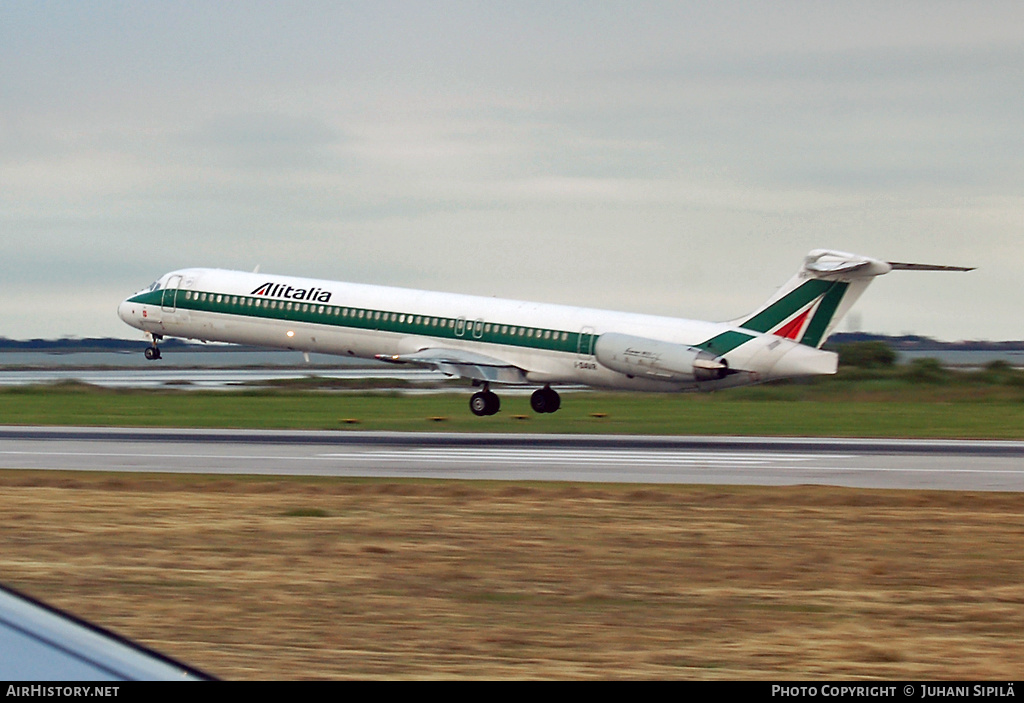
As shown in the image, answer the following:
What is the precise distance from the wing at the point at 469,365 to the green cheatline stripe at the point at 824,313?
350 inches

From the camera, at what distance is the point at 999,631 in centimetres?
1018

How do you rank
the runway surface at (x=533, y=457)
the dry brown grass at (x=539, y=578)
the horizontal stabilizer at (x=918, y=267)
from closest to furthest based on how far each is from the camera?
the dry brown grass at (x=539, y=578) → the runway surface at (x=533, y=457) → the horizontal stabilizer at (x=918, y=267)

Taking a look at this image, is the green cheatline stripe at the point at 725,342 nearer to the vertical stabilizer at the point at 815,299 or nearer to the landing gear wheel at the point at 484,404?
the vertical stabilizer at the point at 815,299

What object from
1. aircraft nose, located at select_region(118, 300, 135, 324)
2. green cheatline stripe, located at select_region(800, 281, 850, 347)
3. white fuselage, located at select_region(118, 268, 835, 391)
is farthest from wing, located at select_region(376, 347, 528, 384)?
aircraft nose, located at select_region(118, 300, 135, 324)

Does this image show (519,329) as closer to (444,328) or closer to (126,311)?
(444,328)

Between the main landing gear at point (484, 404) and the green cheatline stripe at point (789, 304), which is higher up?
the green cheatline stripe at point (789, 304)

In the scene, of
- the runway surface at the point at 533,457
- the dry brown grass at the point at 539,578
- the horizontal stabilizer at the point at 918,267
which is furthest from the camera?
the horizontal stabilizer at the point at 918,267

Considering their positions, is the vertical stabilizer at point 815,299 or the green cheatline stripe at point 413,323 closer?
the vertical stabilizer at point 815,299

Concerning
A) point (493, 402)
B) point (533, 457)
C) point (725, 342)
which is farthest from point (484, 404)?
point (533, 457)

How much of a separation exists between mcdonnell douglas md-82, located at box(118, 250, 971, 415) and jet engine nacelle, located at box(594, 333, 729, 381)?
0.03m

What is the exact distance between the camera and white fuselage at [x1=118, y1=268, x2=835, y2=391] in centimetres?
3828

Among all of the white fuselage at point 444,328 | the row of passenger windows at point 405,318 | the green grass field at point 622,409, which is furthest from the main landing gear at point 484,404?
the row of passenger windows at point 405,318

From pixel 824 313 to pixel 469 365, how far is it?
10.9 m

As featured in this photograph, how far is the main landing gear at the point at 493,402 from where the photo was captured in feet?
134
